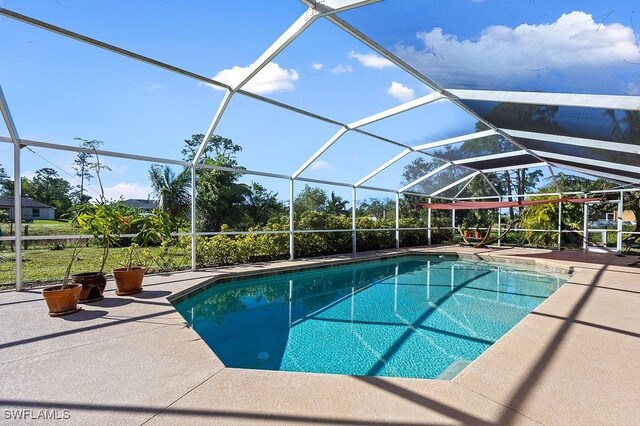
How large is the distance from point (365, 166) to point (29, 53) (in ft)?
26.1

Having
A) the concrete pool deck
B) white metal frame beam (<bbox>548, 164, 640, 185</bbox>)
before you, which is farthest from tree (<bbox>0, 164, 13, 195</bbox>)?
white metal frame beam (<bbox>548, 164, 640, 185</bbox>)

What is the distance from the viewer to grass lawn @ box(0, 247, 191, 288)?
7.09m

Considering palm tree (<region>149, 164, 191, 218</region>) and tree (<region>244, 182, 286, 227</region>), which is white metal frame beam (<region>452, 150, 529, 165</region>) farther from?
palm tree (<region>149, 164, 191, 218</region>)

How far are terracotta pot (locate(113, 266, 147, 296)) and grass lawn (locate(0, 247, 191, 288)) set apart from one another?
6.30 ft

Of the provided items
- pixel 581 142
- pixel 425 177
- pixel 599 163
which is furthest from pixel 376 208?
pixel 581 142

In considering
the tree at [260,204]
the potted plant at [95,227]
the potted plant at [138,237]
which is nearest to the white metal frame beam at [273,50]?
the potted plant at [138,237]

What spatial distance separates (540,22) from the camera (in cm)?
296

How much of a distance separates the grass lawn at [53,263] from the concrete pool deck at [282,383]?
3905 millimetres

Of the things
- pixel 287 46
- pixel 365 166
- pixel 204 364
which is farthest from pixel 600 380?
pixel 365 166

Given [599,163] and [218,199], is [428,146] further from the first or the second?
[218,199]

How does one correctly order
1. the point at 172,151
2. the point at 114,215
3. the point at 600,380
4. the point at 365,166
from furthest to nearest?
1. the point at 172,151
2. the point at 365,166
3. the point at 114,215
4. the point at 600,380

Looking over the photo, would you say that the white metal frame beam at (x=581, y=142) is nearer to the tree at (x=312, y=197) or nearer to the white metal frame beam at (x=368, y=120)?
the white metal frame beam at (x=368, y=120)

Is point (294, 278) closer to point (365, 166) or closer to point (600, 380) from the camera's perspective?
point (365, 166)

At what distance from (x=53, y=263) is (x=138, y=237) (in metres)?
5.29
